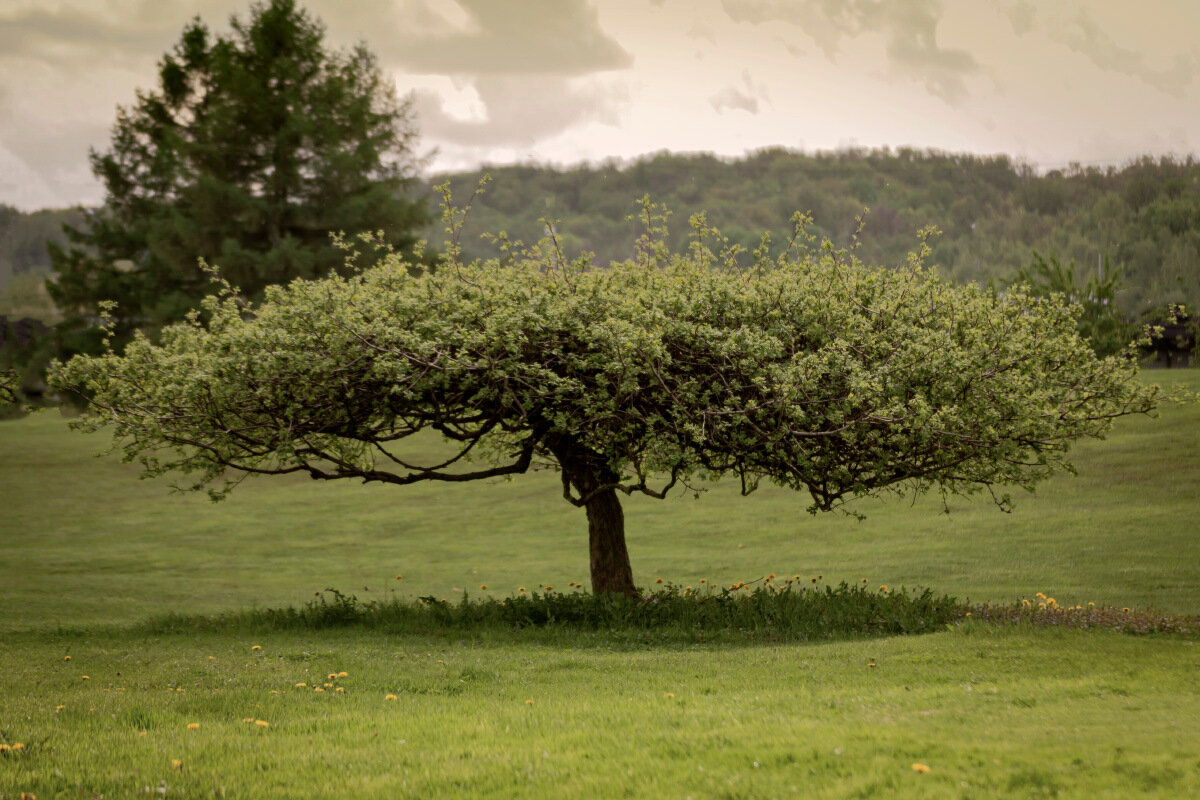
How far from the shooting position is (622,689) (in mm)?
10055

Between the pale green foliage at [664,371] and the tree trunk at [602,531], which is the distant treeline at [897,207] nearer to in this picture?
the tree trunk at [602,531]

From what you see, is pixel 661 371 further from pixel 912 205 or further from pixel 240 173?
pixel 912 205

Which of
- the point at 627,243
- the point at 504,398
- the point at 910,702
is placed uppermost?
the point at 627,243

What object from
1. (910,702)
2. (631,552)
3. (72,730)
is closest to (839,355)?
(910,702)

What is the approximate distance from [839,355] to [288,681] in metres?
7.97

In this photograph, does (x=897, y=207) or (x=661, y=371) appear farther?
(x=897, y=207)

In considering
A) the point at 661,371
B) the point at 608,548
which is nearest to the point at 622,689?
the point at 661,371

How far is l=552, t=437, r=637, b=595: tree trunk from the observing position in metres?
16.3

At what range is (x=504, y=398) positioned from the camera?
1331 centimetres

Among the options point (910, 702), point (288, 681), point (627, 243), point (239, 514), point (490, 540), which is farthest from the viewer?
point (627, 243)

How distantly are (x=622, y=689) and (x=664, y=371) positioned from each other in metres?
5.03

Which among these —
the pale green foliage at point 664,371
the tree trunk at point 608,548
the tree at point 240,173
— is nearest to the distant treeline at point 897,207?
the tree at point 240,173

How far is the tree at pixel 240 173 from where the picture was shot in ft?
136

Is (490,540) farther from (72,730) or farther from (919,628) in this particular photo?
(72,730)
